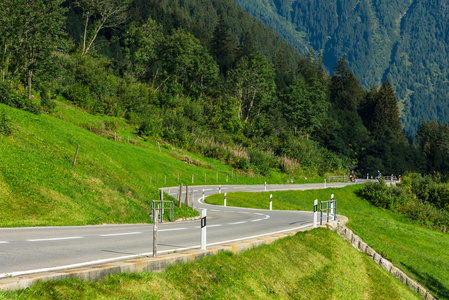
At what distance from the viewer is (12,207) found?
49.3 ft

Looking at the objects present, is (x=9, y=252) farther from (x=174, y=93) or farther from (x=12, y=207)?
(x=174, y=93)

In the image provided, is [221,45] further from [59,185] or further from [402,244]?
[59,185]

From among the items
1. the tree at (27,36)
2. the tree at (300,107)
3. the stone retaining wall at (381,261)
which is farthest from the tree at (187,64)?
the stone retaining wall at (381,261)

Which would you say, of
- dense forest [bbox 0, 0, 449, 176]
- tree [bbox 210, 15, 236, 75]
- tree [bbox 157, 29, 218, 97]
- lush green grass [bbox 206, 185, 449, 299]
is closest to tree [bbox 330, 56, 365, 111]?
dense forest [bbox 0, 0, 449, 176]

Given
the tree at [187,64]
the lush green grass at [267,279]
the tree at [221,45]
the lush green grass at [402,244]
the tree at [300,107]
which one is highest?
the tree at [221,45]

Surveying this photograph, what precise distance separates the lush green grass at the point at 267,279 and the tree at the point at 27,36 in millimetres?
38632

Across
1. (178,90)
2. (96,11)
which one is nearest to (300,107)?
(178,90)

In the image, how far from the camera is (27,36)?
4647 cm

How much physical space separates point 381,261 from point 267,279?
11.0m

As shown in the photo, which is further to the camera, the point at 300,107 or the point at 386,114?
the point at 386,114

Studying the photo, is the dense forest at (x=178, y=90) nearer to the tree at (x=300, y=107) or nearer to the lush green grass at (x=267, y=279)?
the tree at (x=300, y=107)

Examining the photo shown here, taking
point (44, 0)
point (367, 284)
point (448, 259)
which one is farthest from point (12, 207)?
point (44, 0)

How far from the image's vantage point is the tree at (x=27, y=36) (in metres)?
44.8

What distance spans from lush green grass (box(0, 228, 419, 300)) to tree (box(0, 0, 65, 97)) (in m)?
38.6
